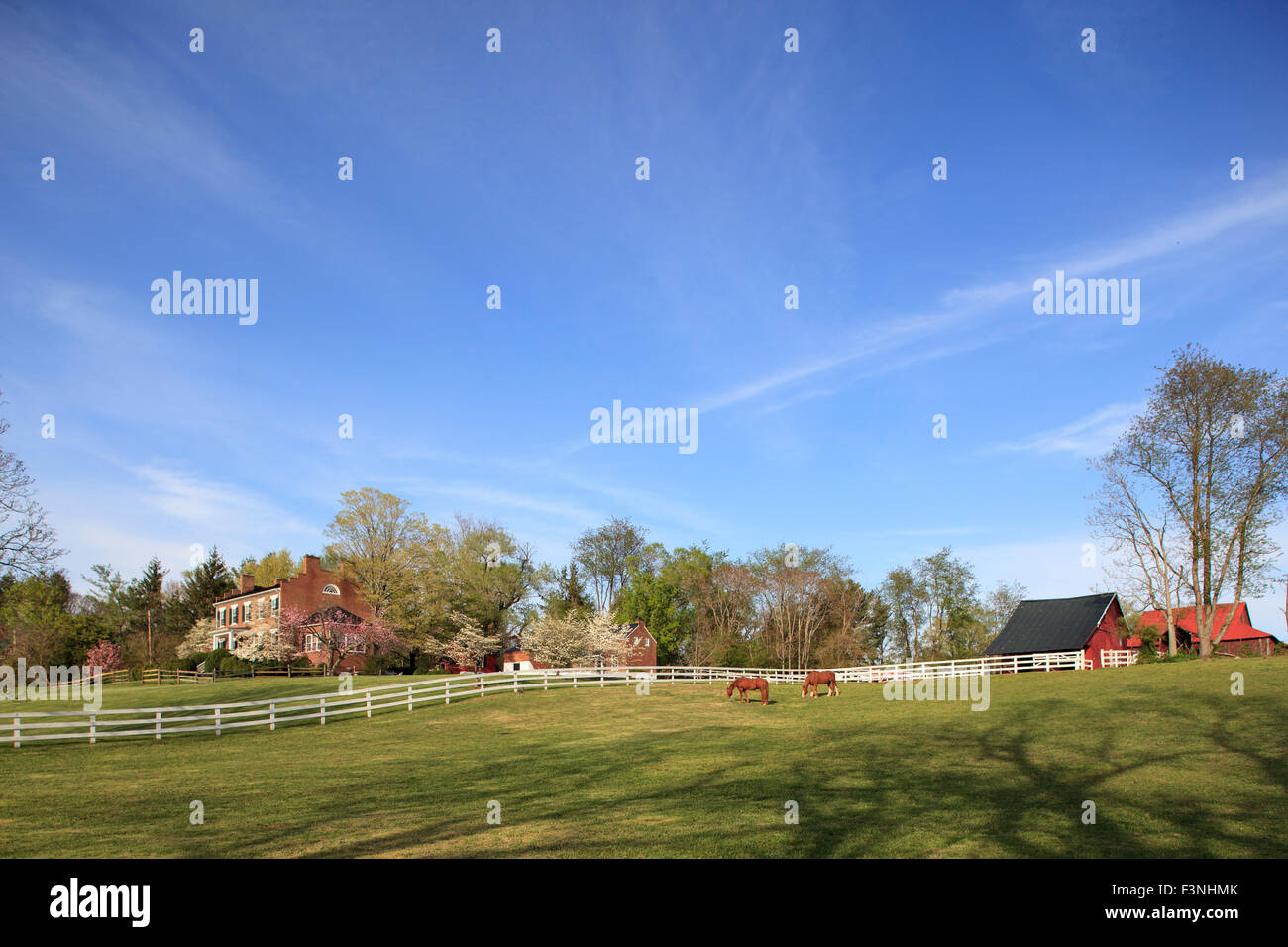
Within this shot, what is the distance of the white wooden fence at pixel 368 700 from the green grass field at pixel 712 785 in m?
0.86

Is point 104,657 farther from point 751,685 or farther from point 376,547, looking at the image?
point 751,685

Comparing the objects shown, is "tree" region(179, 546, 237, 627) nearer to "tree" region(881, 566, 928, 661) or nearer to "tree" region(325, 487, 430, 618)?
"tree" region(325, 487, 430, 618)

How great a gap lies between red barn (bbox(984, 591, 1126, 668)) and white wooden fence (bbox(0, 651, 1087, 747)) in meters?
2.09

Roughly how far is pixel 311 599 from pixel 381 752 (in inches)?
1708

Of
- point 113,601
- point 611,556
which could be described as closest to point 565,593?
point 611,556

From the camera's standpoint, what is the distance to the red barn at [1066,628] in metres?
52.4

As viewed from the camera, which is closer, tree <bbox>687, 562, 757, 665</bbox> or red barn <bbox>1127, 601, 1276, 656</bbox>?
red barn <bbox>1127, 601, 1276, 656</bbox>

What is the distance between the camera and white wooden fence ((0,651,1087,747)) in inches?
909

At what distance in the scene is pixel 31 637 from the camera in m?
54.5

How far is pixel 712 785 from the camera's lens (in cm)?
1410

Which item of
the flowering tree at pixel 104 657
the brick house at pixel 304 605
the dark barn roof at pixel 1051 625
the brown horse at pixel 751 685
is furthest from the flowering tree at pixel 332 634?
the dark barn roof at pixel 1051 625

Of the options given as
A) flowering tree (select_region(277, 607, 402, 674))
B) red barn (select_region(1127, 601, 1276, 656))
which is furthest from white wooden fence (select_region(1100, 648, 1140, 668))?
flowering tree (select_region(277, 607, 402, 674))

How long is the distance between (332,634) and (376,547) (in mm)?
8554
